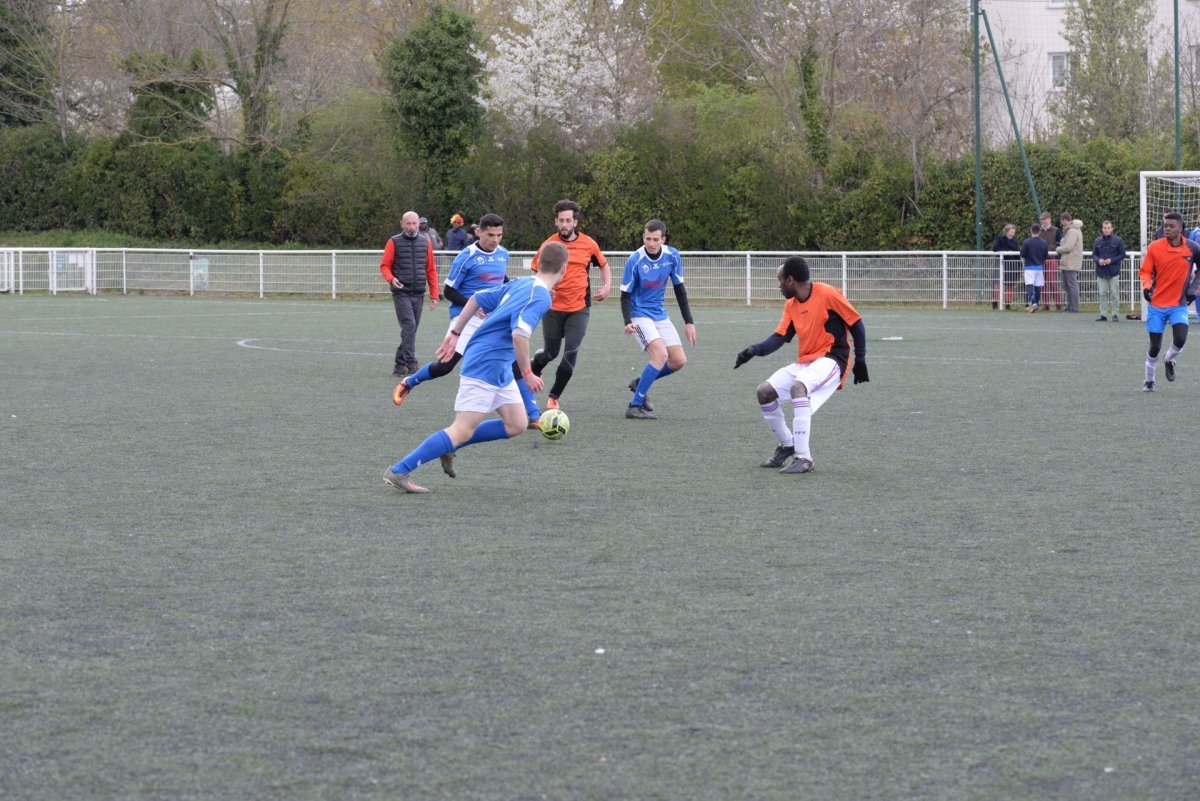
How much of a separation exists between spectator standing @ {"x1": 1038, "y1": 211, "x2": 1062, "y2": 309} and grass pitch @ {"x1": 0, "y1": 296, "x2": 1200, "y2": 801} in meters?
18.8

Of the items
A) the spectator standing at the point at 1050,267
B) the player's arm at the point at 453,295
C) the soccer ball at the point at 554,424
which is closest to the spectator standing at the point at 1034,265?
the spectator standing at the point at 1050,267

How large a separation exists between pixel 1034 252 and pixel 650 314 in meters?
18.7

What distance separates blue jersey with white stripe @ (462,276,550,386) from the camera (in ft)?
29.8

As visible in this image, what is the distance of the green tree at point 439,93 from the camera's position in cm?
4444

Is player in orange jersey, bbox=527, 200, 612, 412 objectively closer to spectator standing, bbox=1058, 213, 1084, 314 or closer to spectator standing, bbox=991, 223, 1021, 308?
spectator standing, bbox=1058, 213, 1084, 314

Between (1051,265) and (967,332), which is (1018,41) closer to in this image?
(1051,265)

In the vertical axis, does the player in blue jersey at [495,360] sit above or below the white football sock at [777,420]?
above

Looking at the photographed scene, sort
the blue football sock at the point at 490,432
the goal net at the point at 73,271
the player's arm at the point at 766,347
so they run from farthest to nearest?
the goal net at the point at 73,271, the player's arm at the point at 766,347, the blue football sock at the point at 490,432

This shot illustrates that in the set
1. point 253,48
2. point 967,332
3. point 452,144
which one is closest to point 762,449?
point 967,332

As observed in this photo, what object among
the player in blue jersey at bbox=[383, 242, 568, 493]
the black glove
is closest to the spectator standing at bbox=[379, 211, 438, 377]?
the black glove

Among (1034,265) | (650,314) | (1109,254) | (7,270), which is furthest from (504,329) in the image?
(7,270)

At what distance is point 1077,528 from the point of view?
8.18 meters

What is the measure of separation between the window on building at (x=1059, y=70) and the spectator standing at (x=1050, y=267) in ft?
69.8

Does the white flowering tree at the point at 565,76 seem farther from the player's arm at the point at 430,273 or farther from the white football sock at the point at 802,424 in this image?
the white football sock at the point at 802,424
